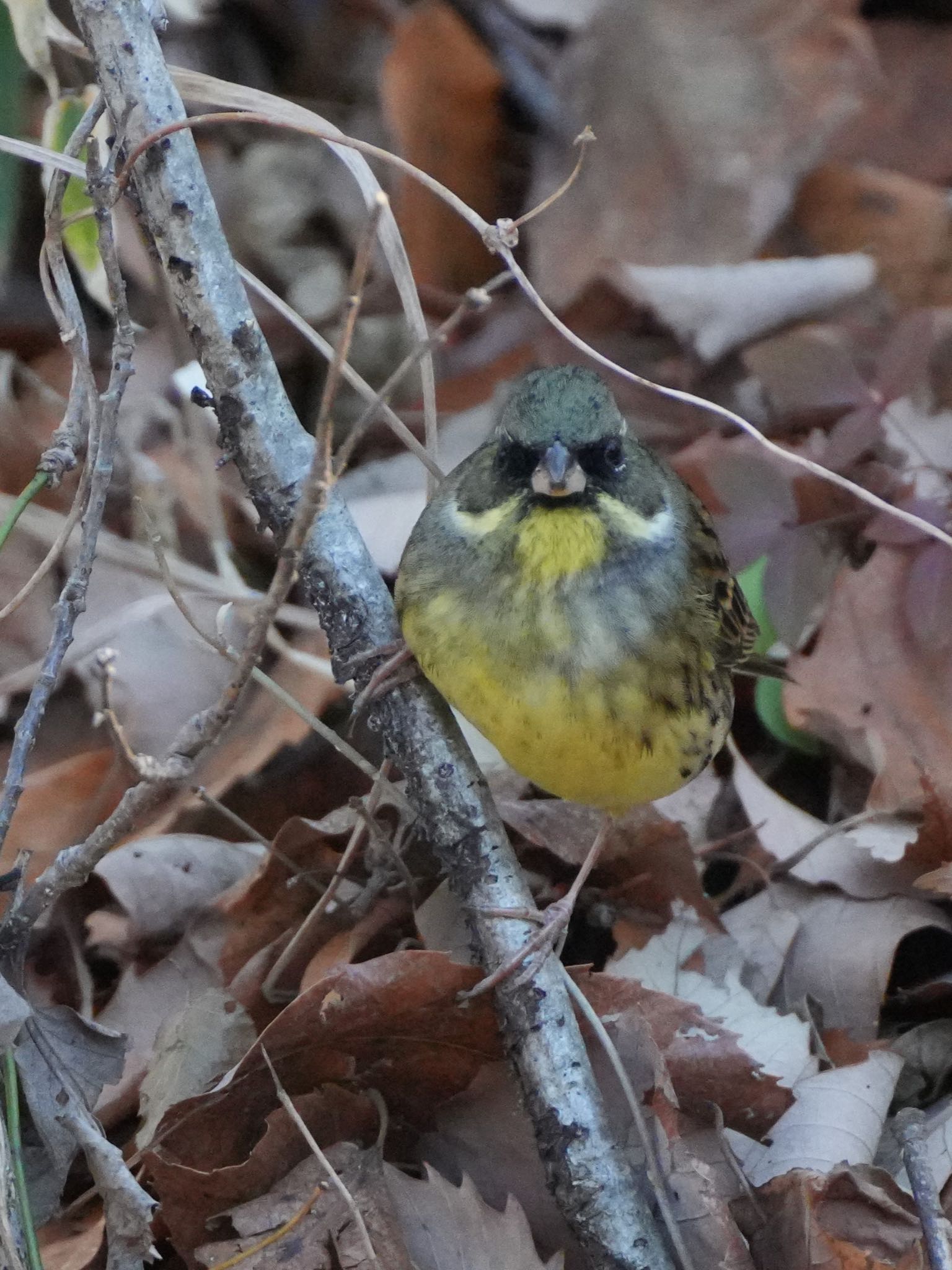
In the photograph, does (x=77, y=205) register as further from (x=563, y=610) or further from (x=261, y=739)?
(x=563, y=610)

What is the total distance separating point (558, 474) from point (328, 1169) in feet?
3.95

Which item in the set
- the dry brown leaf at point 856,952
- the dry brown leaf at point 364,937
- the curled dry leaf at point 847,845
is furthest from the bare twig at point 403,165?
the dry brown leaf at point 364,937

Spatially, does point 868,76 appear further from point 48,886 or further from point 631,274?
point 48,886

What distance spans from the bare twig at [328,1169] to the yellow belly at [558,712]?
70cm

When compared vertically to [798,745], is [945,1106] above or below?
below

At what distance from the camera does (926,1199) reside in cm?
211

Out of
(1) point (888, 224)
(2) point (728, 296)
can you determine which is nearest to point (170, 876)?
(2) point (728, 296)

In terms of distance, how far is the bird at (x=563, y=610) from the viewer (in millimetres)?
2592

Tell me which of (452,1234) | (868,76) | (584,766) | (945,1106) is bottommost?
(945,1106)

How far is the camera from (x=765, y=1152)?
2617 millimetres

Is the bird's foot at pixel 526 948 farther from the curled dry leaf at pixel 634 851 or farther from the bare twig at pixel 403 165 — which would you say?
the bare twig at pixel 403 165

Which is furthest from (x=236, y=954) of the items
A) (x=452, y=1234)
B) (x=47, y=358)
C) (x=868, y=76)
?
(x=868, y=76)

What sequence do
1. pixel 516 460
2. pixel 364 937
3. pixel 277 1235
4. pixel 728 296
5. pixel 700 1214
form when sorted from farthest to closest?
pixel 728 296 < pixel 364 937 < pixel 516 460 < pixel 277 1235 < pixel 700 1214

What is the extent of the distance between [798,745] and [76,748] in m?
1.79
